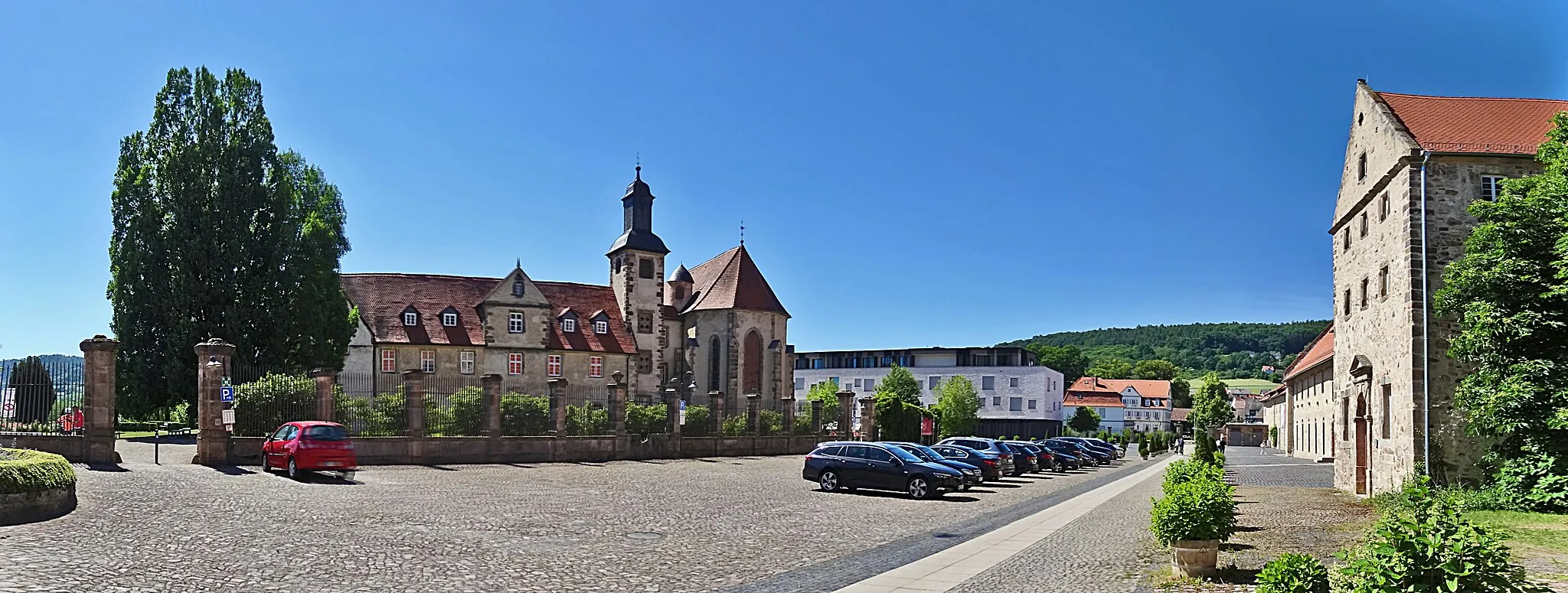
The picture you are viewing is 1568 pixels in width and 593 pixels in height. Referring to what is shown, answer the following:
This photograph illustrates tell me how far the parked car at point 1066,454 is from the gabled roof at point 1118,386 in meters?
96.8

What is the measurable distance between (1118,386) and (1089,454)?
99.4 metres

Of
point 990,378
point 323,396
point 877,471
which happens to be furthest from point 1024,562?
point 990,378

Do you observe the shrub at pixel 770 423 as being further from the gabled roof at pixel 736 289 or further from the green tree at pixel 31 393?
the green tree at pixel 31 393

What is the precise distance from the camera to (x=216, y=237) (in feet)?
137

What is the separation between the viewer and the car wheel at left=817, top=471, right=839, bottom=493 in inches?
1088

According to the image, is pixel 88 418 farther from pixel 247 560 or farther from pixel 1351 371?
pixel 1351 371

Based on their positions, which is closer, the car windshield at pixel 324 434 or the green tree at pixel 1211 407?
the car windshield at pixel 324 434

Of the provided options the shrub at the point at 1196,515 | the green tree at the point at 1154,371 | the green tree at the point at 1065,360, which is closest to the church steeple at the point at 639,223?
the shrub at the point at 1196,515

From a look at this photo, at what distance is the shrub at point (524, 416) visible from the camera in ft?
128

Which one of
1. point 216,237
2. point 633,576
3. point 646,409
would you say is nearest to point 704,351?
point 646,409

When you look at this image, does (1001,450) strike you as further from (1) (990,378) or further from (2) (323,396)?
(1) (990,378)

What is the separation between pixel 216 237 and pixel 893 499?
2995 centimetres

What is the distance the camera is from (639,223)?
67.1 meters

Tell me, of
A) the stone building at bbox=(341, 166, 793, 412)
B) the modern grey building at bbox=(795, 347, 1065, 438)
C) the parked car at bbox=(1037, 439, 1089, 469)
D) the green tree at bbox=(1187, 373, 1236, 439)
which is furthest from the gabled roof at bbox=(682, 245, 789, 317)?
the green tree at bbox=(1187, 373, 1236, 439)
